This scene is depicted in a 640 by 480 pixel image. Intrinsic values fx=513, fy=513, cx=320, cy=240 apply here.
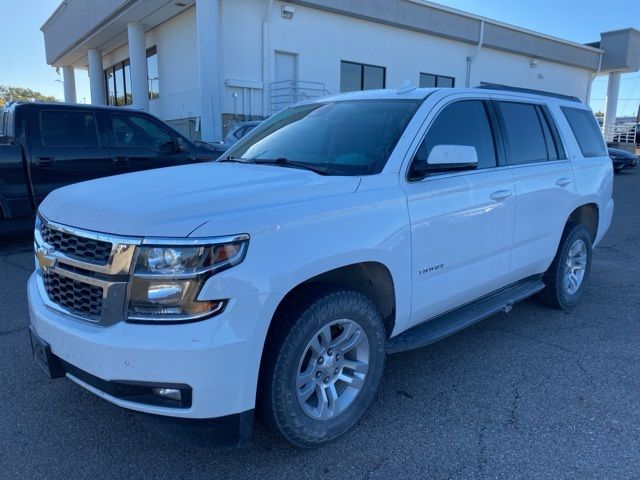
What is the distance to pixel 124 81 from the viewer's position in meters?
23.4

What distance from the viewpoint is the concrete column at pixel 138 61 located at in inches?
730

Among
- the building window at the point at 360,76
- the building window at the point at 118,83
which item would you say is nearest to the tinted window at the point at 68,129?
the building window at the point at 360,76

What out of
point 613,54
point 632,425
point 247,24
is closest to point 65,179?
point 632,425

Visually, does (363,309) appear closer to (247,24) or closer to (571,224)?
(571,224)

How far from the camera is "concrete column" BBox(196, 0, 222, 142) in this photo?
14352 mm

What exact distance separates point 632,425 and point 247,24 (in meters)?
15.3

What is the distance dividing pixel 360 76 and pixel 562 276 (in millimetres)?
15602

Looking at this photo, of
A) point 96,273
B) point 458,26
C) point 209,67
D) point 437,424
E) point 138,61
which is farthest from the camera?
point 458,26

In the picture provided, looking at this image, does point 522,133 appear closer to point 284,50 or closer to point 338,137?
point 338,137

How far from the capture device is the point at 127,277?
2203mm

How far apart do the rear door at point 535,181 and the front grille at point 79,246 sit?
292 centimetres

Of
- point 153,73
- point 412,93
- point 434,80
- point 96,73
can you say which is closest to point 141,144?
point 412,93

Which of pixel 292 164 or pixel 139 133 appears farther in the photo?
pixel 139 133

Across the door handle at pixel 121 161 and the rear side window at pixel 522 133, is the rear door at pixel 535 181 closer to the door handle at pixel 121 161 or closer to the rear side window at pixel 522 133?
the rear side window at pixel 522 133
